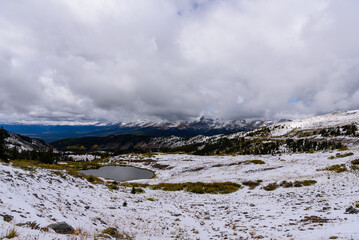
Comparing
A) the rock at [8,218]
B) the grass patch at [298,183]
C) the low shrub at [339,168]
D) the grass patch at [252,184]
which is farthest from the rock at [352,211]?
the low shrub at [339,168]

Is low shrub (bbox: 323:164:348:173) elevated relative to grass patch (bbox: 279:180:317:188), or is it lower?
elevated

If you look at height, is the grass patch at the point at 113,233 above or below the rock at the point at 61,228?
below

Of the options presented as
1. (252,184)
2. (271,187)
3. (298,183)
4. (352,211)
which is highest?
(352,211)

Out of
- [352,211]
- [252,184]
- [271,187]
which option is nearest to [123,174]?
[252,184]

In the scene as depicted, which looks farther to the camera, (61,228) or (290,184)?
(290,184)

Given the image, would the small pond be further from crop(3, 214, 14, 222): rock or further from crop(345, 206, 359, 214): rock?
crop(345, 206, 359, 214): rock

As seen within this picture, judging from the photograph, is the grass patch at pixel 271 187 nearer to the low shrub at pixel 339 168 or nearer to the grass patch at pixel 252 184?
the grass patch at pixel 252 184

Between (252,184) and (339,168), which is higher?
(339,168)

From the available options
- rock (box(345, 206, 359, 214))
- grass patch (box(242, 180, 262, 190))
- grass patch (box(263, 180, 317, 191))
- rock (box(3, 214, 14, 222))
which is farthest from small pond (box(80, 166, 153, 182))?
rock (box(345, 206, 359, 214))

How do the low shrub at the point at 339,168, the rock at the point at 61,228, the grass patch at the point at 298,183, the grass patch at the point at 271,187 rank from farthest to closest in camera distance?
the low shrub at the point at 339,168
the grass patch at the point at 271,187
the grass patch at the point at 298,183
the rock at the point at 61,228

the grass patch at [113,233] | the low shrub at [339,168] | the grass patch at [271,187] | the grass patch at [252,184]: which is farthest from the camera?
the grass patch at [252,184]

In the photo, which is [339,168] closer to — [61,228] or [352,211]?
[352,211]

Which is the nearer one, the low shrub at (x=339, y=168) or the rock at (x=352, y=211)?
the rock at (x=352, y=211)

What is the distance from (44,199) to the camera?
36.8 ft
